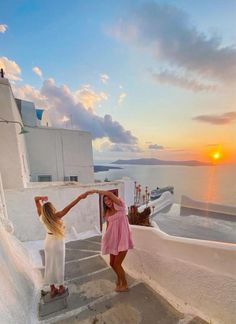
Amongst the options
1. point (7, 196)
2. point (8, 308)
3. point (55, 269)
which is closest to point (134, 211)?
point (55, 269)

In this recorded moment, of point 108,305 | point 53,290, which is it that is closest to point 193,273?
point 108,305

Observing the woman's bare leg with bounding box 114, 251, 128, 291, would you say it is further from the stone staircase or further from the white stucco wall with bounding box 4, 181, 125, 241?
the white stucco wall with bounding box 4, 181, 125, 241

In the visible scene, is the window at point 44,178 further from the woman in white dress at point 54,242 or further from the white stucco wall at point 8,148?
the woman in white dress at point 54,242

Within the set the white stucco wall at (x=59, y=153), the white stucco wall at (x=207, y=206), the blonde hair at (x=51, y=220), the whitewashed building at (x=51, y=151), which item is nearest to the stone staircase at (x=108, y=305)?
the blonde hair at (x=51, y=220)

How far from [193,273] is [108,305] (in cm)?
118

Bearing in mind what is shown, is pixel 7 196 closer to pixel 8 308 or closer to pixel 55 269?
pixel 55 269

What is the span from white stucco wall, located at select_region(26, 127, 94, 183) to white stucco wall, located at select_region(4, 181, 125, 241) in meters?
4.92

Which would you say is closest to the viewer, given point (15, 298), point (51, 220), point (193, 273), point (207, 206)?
point (15, 298)

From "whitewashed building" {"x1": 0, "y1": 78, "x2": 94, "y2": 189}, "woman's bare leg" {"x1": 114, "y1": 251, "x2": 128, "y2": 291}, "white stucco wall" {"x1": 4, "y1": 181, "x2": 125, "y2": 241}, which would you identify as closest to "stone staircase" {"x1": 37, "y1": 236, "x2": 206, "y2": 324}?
"woman's bare leg" {"x1": 114, "y1": 251, "x2": 128, "y2": 291}

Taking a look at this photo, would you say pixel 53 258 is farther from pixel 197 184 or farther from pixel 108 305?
pixel 197 184

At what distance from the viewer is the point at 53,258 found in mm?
2832

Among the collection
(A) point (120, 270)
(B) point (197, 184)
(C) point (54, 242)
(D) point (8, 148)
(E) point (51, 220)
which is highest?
(D) point (8, 148)

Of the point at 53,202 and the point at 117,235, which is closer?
the point at 117,235

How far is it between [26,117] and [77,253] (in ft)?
29.5
